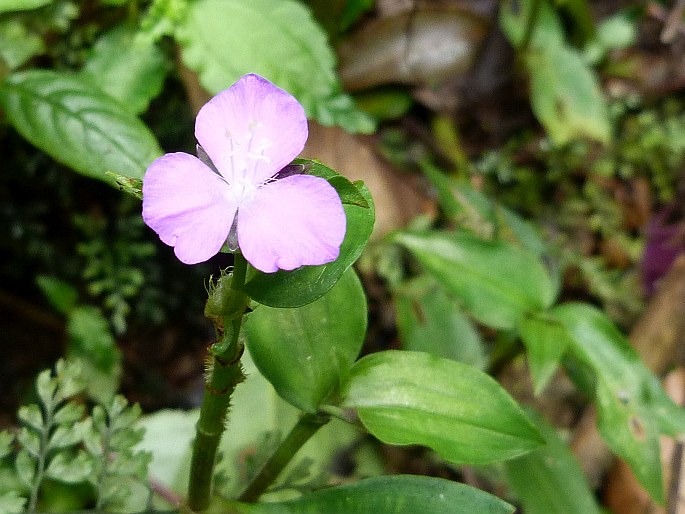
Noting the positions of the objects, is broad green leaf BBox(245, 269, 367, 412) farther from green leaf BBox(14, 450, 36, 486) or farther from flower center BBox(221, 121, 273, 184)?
green leaf BBox(14, 450, 36, 486)

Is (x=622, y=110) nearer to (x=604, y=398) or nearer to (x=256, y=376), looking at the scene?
(x=604, y=398)

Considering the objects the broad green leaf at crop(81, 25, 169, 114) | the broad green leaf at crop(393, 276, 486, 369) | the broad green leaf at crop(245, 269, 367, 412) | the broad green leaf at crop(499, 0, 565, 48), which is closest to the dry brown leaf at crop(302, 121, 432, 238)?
the broad green leaf at crop(393, 276, 486, 369)

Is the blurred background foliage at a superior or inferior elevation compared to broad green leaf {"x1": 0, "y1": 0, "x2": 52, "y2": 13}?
inferior

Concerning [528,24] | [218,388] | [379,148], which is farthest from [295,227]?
[528,24]

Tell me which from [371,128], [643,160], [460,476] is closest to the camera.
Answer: [371,128]

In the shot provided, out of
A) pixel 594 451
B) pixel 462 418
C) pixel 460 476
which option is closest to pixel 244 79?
pixel 462 418

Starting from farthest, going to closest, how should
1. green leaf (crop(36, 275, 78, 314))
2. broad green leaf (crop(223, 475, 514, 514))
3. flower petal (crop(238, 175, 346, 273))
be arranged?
green leaf (crop(36, 275, 78, 314))
broad green leaf (crop(223, 475, 514, 514))
flower petal (crop(238, 175, 346, 273))

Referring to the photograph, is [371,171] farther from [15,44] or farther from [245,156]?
[245,156]

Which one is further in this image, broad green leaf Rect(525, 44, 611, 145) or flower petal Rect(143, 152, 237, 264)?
broad green leaf Rect(525, 44, 611, 145)
